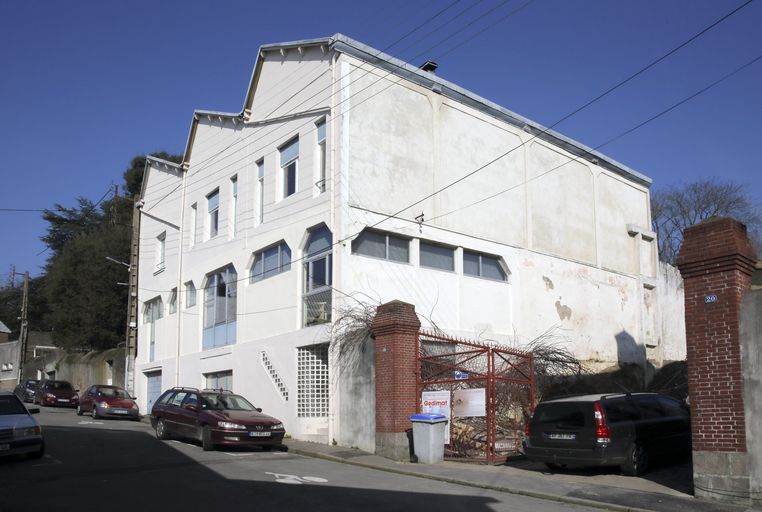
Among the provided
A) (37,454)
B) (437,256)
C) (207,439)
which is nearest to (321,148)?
(437,256)

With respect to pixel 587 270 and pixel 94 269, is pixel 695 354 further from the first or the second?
pixel 94 269

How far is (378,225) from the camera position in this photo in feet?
68.4

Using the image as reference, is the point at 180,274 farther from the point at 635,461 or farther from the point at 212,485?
the point at 635,461

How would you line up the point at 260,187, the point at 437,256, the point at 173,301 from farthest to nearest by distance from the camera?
the point at 173,301 → the point at 260,187 → the point at 437,256

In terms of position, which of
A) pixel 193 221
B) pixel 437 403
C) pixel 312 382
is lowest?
pixel 437 403

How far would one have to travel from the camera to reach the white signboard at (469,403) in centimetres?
1530

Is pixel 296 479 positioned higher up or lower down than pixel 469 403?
lower down

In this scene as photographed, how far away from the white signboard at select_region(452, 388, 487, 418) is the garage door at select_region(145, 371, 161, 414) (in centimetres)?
2062

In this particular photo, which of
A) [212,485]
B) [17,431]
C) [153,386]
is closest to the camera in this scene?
[212,485]

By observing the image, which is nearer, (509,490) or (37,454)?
(509,490)

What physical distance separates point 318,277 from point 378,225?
240cm

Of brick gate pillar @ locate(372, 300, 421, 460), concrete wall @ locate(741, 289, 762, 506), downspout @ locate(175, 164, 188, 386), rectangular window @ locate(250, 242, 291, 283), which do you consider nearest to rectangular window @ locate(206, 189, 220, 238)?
downspout @ locate(175, 164, 188, 386)

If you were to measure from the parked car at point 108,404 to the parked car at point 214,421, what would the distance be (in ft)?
32.9

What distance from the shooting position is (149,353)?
1344 inches
